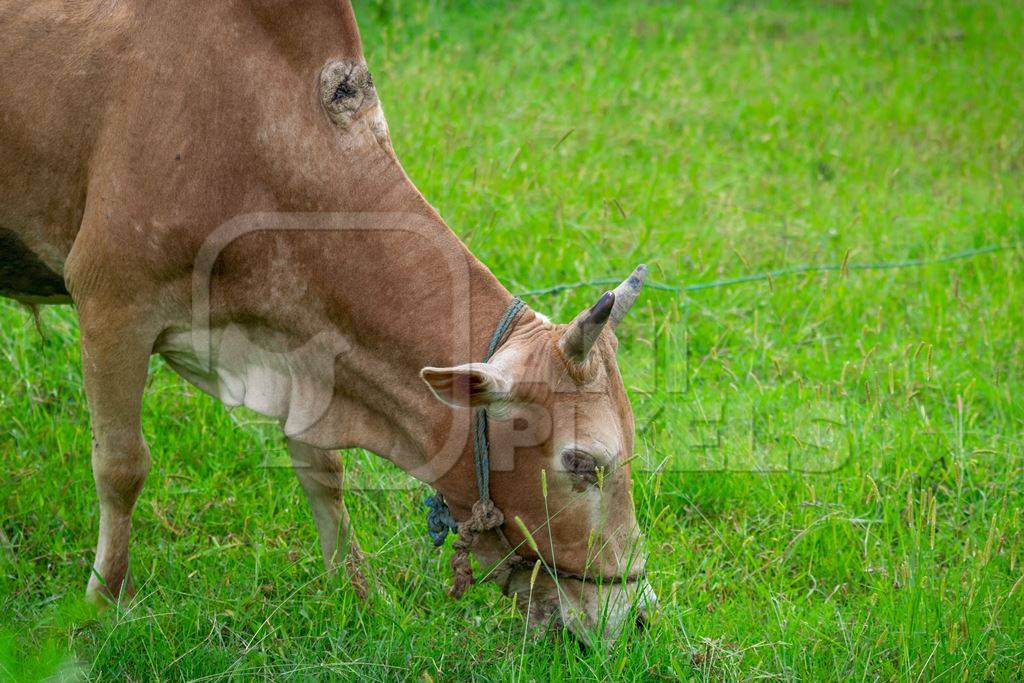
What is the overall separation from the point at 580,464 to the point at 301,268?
1008mm

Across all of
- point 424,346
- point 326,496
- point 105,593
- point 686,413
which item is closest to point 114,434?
point 105,593

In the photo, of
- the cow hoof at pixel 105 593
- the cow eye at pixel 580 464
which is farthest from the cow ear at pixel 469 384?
the cow hoof at pixel 105 593

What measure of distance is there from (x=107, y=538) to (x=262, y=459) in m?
0.83

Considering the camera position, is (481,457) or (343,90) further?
(343,90)

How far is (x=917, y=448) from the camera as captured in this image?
4469 millimetres

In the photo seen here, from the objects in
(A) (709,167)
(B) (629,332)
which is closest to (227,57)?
(B) (629,332)

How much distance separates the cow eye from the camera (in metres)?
3.13

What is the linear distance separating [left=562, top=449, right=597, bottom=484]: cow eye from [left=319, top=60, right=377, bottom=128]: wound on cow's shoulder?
3.87 ft

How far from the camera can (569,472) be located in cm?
316

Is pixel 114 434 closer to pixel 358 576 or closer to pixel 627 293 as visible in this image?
pixel 358 576

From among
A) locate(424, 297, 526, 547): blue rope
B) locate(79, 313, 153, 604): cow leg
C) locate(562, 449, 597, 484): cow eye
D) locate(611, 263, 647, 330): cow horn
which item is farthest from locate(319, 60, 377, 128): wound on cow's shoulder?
locate(562, 449, 597, 484): cow eye

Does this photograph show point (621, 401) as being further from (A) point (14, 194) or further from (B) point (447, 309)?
(A) point (14, 194)

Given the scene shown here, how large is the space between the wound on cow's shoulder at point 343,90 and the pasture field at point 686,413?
56.6 inches

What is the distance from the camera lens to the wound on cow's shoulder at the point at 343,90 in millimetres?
3342
